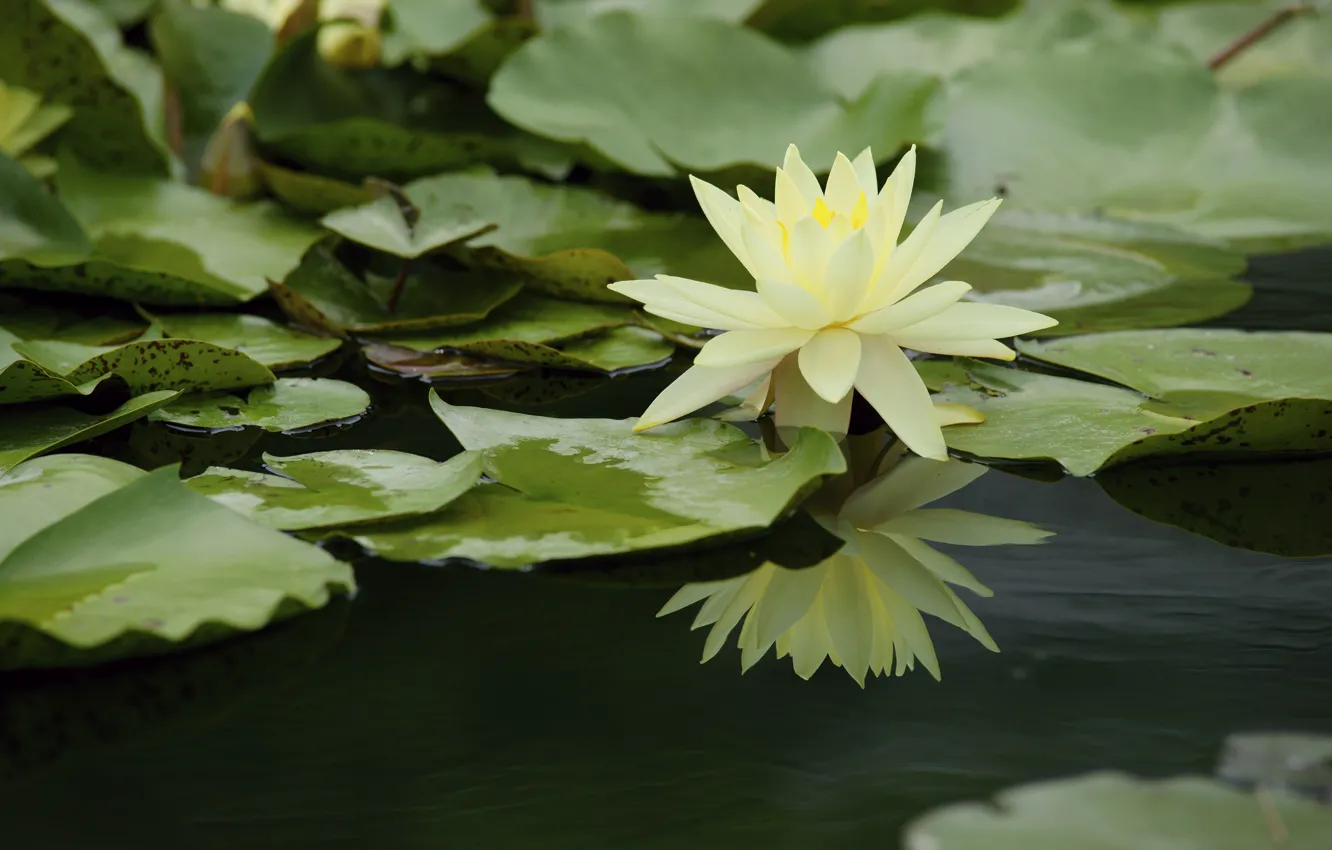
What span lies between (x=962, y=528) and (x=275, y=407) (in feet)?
1.97

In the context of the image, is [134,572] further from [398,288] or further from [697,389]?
[398,288]

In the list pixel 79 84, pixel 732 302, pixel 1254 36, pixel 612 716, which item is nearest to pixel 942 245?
pixel 732 302

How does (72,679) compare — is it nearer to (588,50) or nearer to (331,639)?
(331,639)

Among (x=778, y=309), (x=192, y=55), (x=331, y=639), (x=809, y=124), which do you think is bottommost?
(x=331, y=639)

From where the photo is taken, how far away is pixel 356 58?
1828 millimetres

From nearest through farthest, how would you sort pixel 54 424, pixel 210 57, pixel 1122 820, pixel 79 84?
pixel 1122 820 → pixel 54 424 → pixel 79 84 → pixel 210 57

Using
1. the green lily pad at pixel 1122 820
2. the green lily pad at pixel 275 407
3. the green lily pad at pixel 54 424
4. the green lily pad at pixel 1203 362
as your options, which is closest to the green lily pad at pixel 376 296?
the green lily pad at pixel 275 407

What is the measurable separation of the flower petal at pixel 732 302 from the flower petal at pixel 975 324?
103 mm

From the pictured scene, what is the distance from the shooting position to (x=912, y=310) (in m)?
0.88

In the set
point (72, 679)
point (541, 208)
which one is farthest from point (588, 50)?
point (72, 679)

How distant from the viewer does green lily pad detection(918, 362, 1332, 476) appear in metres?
0.90

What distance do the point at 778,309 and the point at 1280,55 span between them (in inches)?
65.9

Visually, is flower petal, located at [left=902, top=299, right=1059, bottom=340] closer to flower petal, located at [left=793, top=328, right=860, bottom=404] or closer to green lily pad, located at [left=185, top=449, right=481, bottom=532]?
flower petal, located at [left=793, top=328, right=860, bottom=404]

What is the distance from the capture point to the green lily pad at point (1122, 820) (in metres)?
0.51
